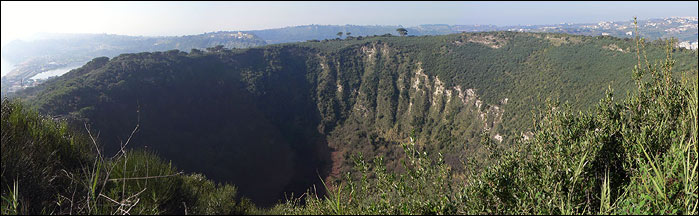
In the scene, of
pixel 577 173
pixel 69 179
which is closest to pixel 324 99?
pixel 69 179

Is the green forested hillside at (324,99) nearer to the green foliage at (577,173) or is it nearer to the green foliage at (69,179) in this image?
the green foliage at (577,173)

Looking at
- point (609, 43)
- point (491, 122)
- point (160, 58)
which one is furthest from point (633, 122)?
point (160, 58)

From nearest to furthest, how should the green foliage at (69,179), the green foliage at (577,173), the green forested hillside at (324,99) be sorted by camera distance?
the green foliage at (69,179) < the green foliage at (577,173) < the green forested hillside at (324,99)

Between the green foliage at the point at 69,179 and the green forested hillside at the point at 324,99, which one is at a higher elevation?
the green foliage at the point at 69,179

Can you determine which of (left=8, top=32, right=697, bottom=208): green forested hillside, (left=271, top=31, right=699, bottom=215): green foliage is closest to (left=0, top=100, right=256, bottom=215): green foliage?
(left=271, top=31, right=699, bottom=215): green foliage

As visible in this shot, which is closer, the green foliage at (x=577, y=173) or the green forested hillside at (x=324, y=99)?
the green foliage at (x=577, y=173)

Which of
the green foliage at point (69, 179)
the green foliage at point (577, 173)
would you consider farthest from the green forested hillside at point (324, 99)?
the green foliage at point (69, 179)

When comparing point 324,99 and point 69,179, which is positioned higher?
point 69,179

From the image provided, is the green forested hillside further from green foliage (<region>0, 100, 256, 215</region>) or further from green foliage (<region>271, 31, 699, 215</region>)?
green foliage (<region>0, 100, 256, 215</region>)

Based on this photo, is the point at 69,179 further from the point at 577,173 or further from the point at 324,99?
the point at 324,99

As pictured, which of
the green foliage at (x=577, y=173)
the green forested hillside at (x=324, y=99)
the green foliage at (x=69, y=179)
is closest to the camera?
the green foliage at (x=69, y=179)
